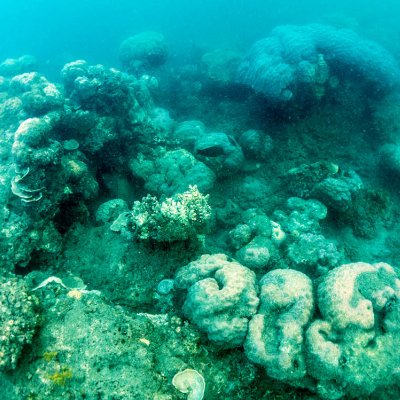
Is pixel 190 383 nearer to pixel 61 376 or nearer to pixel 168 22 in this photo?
pixel 61 376

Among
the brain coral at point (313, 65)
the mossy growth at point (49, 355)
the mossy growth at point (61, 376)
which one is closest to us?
the mossy growth at point (61, 376)

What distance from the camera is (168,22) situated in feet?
91.4

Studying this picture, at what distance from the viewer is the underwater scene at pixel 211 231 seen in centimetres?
300

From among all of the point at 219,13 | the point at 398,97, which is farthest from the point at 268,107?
the point at 219,13

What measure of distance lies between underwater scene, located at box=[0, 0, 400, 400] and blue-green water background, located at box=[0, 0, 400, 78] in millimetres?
11058

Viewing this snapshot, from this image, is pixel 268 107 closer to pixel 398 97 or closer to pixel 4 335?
pixel 398 97

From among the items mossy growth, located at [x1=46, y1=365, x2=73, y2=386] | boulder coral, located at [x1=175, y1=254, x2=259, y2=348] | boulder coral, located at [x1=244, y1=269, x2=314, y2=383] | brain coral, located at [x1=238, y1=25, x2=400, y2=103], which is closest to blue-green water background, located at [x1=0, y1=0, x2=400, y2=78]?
brain coral, located at [x1=238, y1=25, x2=400, y2=103]

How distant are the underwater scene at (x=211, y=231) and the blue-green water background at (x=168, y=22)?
435 inches

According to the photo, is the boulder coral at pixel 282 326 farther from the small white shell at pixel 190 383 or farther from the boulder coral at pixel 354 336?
the small white shell at pixel 190 383

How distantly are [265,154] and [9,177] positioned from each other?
18.2 ft

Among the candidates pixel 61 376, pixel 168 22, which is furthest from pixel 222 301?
pixel 168 22

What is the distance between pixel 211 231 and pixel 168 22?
2807cm

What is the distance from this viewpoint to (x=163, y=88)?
40.1 ft

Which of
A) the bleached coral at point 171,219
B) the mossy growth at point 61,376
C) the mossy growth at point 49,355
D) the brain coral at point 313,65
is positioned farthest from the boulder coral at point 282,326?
the brain coral at point 313,65
